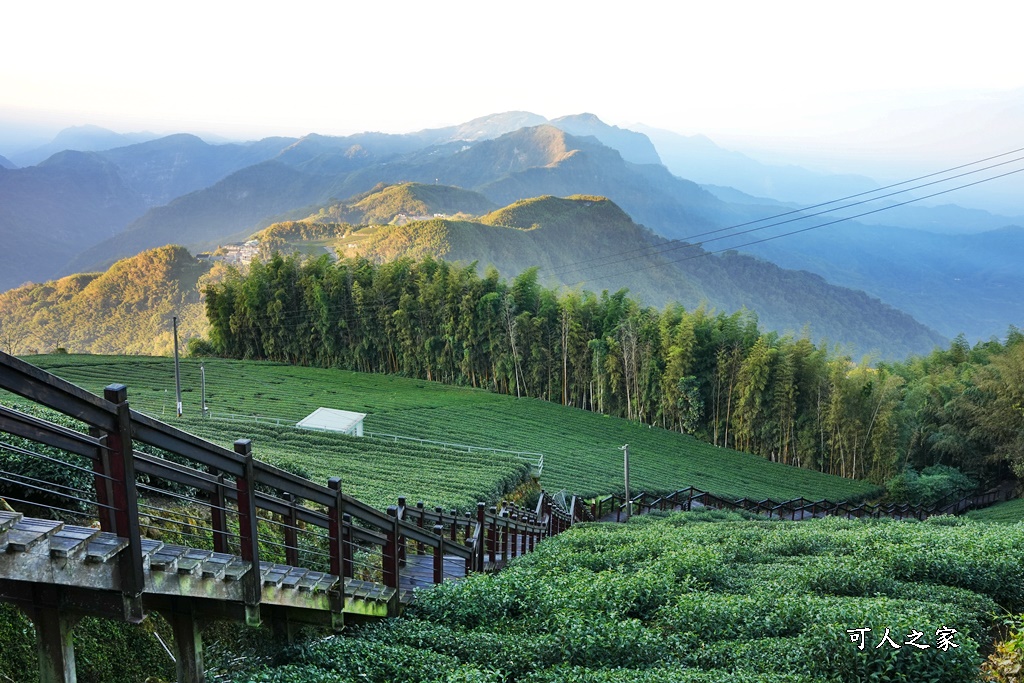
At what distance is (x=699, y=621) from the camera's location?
6031 millimetres

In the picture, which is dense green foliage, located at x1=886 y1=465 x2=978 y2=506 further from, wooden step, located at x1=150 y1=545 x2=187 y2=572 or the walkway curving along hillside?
wooden step, located at x1=150 y1=545 x2=187 y2=572

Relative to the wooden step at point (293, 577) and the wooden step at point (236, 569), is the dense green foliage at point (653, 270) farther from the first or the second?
the wooden step at point (236, 569)

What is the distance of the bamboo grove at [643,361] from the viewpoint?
37062 mm

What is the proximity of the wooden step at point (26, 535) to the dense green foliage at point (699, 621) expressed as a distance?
1.81m

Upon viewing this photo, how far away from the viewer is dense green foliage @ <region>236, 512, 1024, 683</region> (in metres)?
4.62

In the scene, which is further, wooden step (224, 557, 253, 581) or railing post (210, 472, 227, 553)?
railing post (210, 472, 227, 553)

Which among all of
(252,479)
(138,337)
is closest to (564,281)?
(138,337)

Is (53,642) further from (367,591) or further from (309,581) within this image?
(367,591)

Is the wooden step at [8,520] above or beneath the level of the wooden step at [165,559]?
above

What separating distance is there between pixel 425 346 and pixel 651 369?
627 inches

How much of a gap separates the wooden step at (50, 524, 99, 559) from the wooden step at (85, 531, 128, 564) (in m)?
0.03

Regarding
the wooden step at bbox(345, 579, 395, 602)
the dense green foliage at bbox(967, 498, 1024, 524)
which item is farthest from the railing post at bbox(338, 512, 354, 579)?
the dense green foliage at bbox(967, 498, 1024, 524)

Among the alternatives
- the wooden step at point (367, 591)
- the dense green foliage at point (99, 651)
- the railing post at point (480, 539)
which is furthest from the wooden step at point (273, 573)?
the railing post at point (480, 539)

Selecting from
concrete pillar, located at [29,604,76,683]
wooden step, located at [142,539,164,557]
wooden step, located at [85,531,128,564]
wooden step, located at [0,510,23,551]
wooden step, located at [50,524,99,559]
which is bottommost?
concrete pillar, located at [29,604,76,683]
